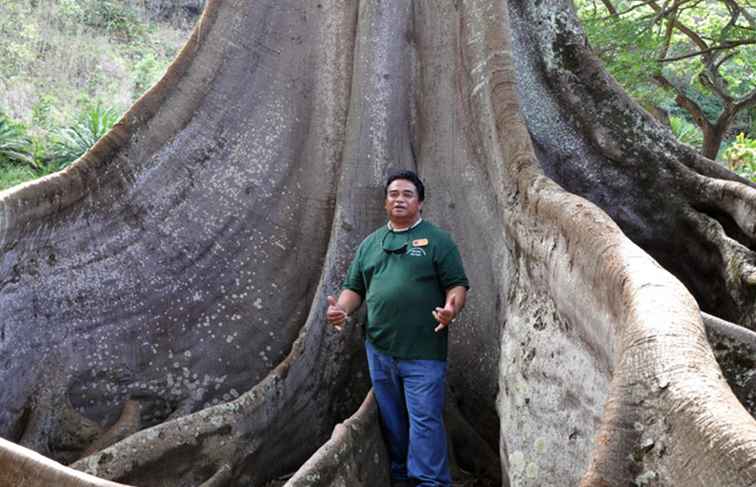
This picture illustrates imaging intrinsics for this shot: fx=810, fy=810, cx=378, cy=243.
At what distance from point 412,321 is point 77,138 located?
12993 millimetres

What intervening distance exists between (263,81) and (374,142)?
0.79 meters

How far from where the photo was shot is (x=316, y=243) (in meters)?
4.62

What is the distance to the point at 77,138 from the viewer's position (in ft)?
49.5

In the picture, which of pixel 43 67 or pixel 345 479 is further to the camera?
pixel 43 67

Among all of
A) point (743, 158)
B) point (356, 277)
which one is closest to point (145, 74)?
point (743, 158)

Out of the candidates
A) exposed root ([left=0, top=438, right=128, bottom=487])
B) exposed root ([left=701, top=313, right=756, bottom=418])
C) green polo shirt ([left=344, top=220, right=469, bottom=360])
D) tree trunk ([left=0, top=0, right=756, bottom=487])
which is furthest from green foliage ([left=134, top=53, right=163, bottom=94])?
exposed root ([left=701, top=313, right=756, bottom=418])

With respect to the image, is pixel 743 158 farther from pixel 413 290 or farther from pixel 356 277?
pixel 413 290

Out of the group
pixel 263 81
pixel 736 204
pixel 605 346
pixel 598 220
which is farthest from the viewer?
pixel 263 81

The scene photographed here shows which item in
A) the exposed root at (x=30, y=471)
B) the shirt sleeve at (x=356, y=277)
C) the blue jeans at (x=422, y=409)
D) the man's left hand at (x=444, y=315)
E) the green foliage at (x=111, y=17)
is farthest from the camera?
the green foliage at (x=111, y=17)

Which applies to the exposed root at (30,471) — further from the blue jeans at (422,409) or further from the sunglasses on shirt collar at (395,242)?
the sunglasses on shirt collar at (395,242)

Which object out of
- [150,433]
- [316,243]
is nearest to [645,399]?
[150,433]

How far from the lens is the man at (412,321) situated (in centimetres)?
366

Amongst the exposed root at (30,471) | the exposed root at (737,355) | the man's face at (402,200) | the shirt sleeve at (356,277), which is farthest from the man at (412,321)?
the exposed root at (30,471)

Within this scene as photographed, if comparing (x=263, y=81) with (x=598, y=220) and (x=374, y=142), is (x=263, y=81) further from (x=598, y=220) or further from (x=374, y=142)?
(x=598, y=220)
